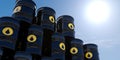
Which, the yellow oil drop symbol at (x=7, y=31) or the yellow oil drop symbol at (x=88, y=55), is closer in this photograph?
the yellow oil drop symbol at (x=7, y=31)

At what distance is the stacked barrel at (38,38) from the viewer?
45.7 meters

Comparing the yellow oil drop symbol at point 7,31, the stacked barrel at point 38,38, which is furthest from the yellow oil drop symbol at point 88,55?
the yellow oil drop symbol at point 7,31

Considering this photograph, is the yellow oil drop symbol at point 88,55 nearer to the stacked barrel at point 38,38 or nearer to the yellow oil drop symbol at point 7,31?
the stacked barrel at point 38,38

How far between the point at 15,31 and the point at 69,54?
16.8m

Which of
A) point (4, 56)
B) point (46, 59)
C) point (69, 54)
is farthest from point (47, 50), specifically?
point (4, 56)

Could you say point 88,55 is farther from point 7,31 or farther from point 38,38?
point 7,31

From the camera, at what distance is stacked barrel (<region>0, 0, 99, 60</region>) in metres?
45.7

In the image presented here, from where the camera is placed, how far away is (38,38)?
1955 inches

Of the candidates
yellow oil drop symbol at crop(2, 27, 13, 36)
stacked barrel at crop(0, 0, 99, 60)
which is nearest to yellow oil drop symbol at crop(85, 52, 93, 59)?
stacked barrel at crop(0, 0, 99, 60)

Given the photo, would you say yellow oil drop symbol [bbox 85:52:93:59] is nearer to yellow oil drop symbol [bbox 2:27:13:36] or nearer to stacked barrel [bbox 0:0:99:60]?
stacked barrel [bbox 0:0:99:60]

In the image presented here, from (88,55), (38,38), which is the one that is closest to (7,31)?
(38,38)

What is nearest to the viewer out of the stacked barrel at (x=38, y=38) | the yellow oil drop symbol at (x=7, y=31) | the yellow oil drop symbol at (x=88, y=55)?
the stacked barrel at (x=38, y=38)

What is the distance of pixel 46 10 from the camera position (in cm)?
5816

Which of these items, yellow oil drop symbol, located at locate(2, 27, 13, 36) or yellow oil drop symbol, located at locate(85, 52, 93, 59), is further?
yellow oil drop symbol, located at locate(85, 52, 93, 59)
